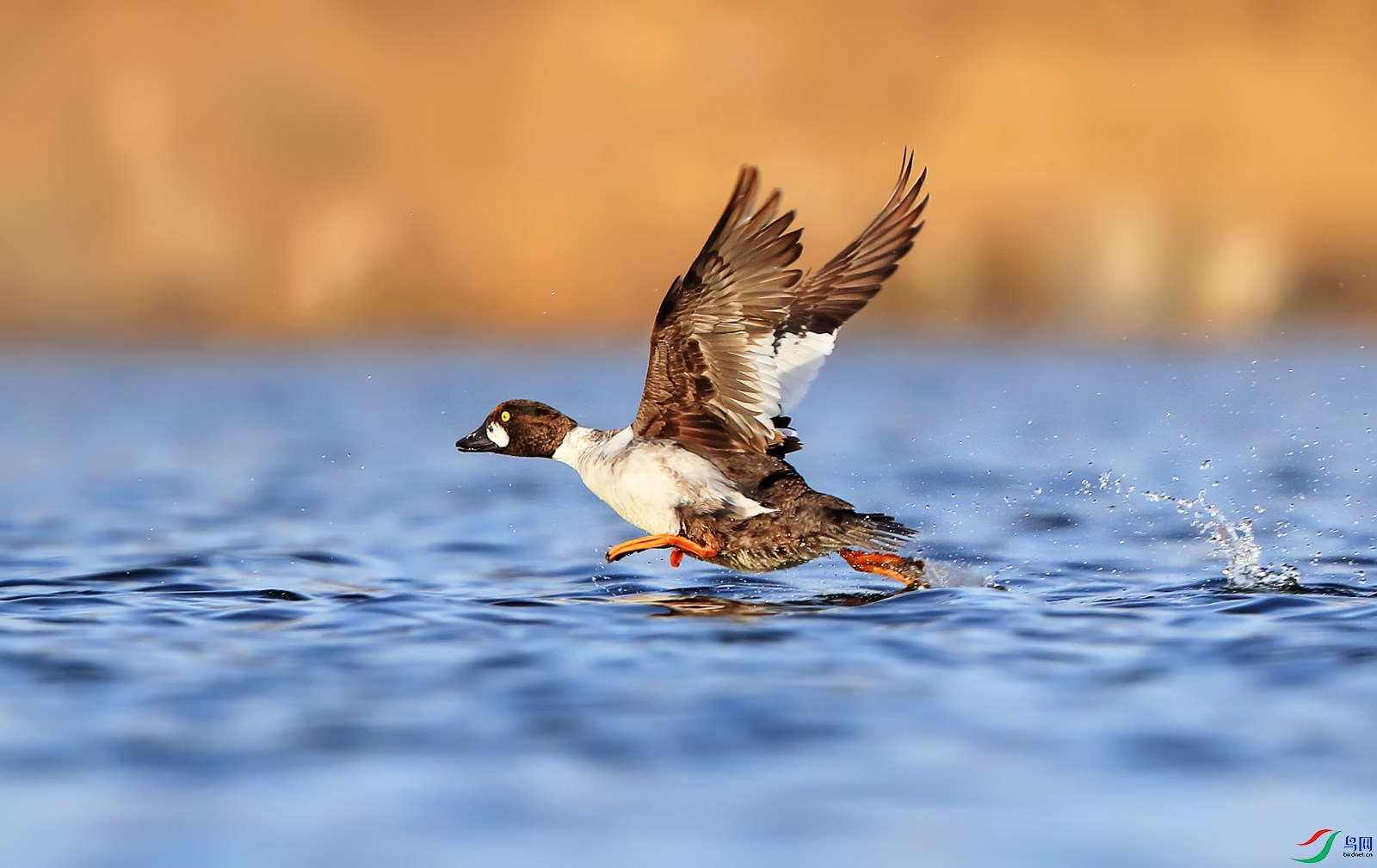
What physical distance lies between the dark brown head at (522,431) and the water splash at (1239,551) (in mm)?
3574

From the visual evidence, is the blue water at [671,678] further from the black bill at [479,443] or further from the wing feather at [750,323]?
the wing feather at [750,323]

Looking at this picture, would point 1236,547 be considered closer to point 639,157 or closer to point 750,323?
point 750,323

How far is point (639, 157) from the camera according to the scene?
105ft

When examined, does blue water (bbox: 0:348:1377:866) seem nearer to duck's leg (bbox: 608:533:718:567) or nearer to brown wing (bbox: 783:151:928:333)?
duck's leg (bbox: 608:533:718:567)

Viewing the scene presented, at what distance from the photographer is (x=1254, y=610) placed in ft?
23.4

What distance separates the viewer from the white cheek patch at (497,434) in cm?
914

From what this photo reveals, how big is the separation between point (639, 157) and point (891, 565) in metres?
24.6

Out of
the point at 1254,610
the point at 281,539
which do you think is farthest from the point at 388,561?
the point at 1254,610

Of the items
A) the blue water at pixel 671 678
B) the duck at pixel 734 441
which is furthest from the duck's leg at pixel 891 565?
the blue water at pixel 671 678

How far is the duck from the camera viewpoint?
24.7ft

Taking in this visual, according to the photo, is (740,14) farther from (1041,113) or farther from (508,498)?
(508,498)

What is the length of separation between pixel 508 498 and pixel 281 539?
105 inches

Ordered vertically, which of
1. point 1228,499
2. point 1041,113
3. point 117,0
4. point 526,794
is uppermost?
point 117,0

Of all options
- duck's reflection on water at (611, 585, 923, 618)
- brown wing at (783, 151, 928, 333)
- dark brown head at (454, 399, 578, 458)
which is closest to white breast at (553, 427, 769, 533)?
duck's reflection on water at (611, 585, 923, 618)
